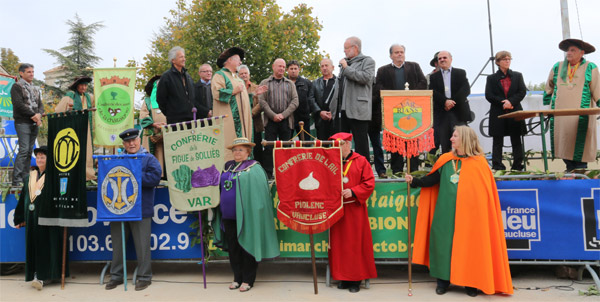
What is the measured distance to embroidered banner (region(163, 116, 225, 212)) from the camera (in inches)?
210

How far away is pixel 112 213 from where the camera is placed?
5.36m

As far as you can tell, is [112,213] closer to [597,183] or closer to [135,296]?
[135,296]

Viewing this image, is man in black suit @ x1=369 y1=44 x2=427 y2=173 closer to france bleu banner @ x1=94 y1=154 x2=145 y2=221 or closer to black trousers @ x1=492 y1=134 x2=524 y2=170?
black trousers @ x1=492 y1=134 x2=524 y2=170

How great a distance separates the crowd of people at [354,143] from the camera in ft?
15.9

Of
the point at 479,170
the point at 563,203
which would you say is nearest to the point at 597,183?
the point at 563,203

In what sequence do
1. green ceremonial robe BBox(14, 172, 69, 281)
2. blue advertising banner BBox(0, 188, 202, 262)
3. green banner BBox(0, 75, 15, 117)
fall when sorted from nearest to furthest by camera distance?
green ceremonial robe BBox(14, 172, 69, 281) → blue advertising banner BBox(0, 188, 202, 262) → green banner BBox(0, 75, 15, 117)

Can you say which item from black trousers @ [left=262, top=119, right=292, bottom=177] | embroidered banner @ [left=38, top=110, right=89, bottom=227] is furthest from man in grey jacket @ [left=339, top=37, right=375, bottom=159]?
embroidered banner @ [left=38, top=110, right=89, bottom=227]

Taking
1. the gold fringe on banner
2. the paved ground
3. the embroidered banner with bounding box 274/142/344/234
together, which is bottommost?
the paved ground

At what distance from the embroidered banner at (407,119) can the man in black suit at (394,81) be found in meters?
1.43

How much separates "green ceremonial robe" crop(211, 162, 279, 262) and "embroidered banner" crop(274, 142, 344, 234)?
332mm

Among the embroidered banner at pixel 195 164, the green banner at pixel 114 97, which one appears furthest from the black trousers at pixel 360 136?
the green banner at pixel 114 97

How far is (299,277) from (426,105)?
2.72 meters

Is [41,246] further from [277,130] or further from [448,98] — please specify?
[448,98]

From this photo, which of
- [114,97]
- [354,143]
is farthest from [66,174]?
[354,143]
